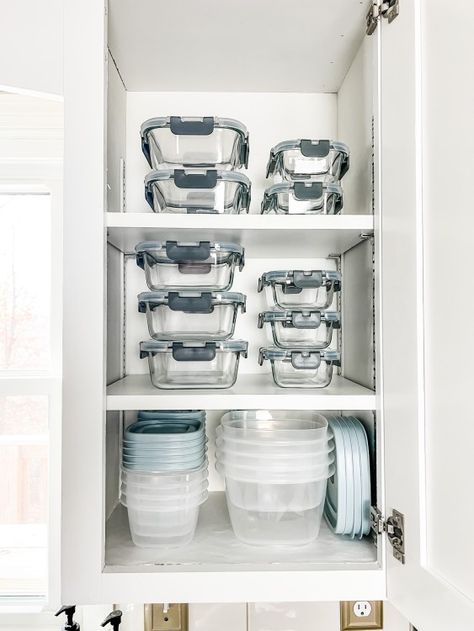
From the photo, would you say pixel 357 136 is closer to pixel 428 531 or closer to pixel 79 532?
pixel 428 531

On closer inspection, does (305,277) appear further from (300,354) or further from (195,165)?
Result: (195,165)

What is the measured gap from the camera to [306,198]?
894mm

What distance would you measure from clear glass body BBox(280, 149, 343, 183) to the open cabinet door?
142 mm

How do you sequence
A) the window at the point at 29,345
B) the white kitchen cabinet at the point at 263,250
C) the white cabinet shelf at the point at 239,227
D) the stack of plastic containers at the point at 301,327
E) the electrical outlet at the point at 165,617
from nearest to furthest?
1. the white kitchen cabinet at the point at 263,250
2. the white cabinet shelf at the point at 239,227
3. the stack of plastic containers at the point at 301,327
4. the electrical outlet at the point at 165,617
5. the window at the point at 29,345

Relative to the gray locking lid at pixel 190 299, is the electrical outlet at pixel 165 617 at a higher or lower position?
lower

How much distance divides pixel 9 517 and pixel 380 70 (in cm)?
162

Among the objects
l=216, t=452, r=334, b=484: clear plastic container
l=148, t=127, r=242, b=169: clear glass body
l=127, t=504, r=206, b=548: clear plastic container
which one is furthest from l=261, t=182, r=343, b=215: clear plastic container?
l=127, t=504, r=206, b=548: clear plastic container

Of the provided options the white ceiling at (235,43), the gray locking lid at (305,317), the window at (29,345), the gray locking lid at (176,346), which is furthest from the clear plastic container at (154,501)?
the white ceiling at (235,43)

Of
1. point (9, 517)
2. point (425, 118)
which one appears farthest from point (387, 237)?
point (9, 517)

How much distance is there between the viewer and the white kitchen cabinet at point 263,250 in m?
0.71

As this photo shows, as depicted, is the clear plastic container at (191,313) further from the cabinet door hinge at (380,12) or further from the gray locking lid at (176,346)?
the cabinet door hinge at (380,12)

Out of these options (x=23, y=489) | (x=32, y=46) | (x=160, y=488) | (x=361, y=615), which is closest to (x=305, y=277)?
(x=160, y=488)

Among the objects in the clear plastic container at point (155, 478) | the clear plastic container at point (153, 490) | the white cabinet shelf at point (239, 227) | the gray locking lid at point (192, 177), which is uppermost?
the gray locking lid at point (192, 177)

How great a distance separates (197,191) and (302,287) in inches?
10.1
